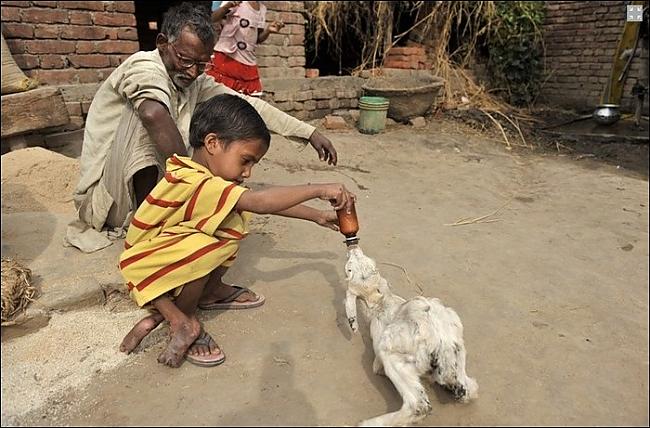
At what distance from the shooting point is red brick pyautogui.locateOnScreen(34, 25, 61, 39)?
4.23 metres

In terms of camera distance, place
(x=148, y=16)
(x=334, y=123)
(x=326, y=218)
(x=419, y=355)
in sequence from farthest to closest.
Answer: (x=148, y=16) < (x=334, y=123) < (x=326, y=218) < (x=419, y=355)

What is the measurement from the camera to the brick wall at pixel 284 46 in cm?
598

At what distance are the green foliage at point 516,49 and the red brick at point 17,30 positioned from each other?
730 cm

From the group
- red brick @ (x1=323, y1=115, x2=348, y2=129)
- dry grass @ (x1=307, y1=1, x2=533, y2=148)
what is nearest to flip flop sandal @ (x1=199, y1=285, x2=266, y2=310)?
red brick @ (x1=323, y1=115, x2=348, y2=129)

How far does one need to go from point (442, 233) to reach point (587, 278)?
95cm

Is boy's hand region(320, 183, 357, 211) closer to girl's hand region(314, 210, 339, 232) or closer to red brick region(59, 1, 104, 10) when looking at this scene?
girl's hand region(314, 210, 339, 232)

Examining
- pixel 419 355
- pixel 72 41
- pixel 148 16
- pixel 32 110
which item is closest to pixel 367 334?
pixel 419 355

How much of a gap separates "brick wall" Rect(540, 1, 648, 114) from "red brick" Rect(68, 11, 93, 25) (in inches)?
331

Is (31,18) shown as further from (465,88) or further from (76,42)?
(465,88)

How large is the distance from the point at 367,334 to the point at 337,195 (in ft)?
2.33

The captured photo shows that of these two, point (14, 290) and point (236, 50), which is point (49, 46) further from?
point (14, 290)

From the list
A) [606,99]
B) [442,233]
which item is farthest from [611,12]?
[442,233]

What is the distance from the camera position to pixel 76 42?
4465 mm

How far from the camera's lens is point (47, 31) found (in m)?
4.27
